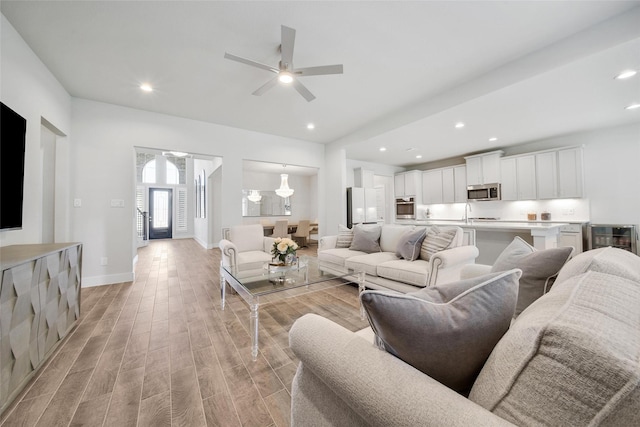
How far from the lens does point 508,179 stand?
552 centimetres

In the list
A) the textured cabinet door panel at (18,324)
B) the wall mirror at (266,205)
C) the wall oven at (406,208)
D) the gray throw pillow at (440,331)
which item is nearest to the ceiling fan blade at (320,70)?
the gray throw pillow at (440,331)

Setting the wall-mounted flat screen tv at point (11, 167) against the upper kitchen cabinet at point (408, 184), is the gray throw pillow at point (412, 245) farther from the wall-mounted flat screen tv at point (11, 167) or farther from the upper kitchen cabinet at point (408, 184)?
the upper kitchen cabinet at point (408, 184)

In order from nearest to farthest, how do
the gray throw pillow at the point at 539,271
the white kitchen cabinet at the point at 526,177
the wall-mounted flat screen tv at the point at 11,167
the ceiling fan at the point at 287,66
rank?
the gray throw pillow at the point at 539,271, the wall-mounted flat screen tv at the point at 11,167, the ceiling fan at the point at 287,66, the white kitchen cabinet at the point at 526,177

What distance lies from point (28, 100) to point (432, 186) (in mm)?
7808

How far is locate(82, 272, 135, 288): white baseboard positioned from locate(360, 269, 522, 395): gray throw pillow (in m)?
4.38

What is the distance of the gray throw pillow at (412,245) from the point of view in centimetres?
287

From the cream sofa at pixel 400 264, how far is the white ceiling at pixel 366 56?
1.95m

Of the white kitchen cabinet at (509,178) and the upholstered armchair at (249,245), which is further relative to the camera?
the white kitchen cabinet at (509,178)

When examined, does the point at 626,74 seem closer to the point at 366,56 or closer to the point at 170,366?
the point at 366,56

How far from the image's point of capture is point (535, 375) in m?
0.46

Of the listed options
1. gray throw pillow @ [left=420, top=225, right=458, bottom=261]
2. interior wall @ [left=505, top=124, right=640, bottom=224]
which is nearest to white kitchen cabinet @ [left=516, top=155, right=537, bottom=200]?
interior wall @ [left=505, top=124, right=640, bottom=224]

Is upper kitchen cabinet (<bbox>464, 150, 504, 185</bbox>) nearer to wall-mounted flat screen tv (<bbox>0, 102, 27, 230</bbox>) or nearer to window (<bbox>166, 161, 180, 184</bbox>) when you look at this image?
wall-mounted flat screen tv (<bbox>0, 102, 27, 230</bbox>)

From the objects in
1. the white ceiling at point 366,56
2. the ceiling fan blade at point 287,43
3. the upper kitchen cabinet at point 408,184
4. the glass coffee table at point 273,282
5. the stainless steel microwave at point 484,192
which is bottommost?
the glass coffee table at point 273,282

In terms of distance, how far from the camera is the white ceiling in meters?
2.01
